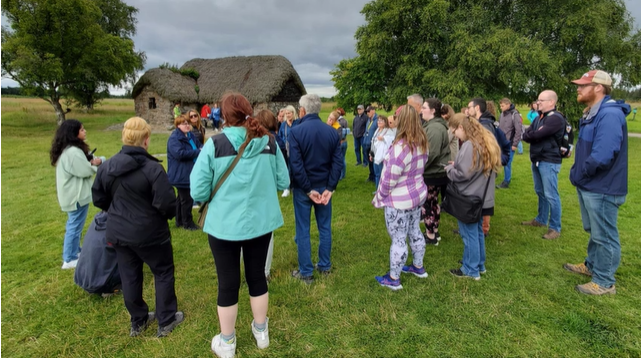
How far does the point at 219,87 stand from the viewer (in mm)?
25203

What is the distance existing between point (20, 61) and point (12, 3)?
4146 mm

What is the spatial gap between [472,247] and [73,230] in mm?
4573

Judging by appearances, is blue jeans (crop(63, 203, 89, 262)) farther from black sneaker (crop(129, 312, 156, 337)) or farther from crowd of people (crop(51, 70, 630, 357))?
black sneaker (crop(129, 312, 156, 337))

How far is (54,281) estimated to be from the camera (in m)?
3.81

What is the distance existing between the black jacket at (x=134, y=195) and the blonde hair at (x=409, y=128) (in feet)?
6.77

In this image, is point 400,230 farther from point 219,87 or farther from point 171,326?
point 219,87

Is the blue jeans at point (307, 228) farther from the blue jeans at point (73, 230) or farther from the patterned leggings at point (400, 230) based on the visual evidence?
the blue jeans at point (73, 230)

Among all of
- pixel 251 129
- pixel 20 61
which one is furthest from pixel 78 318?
pixel 20 61

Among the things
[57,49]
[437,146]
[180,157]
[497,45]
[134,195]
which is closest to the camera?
[134,195]

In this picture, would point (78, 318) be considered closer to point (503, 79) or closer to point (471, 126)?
point (471, 126)

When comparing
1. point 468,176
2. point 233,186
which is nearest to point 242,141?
point 233,186

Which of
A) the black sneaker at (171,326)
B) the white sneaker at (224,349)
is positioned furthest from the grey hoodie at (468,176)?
the black sneaker at (171,326)

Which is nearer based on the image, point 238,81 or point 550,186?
point 550,186

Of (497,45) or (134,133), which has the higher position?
(497,45)
